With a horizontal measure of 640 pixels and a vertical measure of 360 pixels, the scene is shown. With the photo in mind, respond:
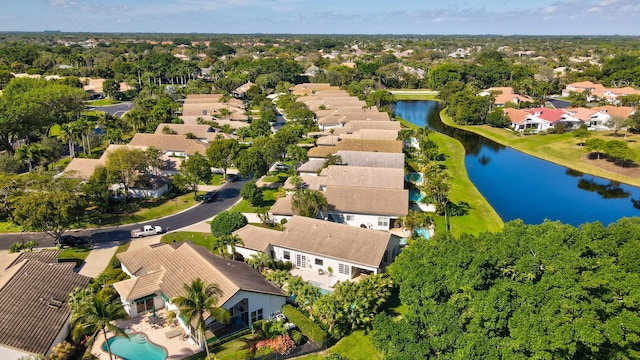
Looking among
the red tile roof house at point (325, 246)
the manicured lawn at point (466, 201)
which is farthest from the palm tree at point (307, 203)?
the manicured lawn at point (466, 201)

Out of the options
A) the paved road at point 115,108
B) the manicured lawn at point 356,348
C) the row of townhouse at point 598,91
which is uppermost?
the row of townhouse at point 598,91

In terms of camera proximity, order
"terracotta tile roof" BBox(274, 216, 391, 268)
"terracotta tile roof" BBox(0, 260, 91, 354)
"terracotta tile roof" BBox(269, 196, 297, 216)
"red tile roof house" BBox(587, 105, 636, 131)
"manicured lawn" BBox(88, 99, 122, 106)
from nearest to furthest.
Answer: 1. "terracotta tile roof" BBox(0, 260, 91, 354)
2. "terracotta tile roof" BBox(274, 216, 391, 268)
3. "terracotta tile roof" BBox(269, 196, 297, 216)
4. "red tile roof house" BBox(587, 105, 636, 131)
5. "manicured lawn" BBox(88, 99, 122, 106)

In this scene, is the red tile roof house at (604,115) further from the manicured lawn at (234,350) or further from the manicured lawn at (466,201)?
the manicured lawn at (234,350)

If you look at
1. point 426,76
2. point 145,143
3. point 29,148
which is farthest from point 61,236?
point 426,76

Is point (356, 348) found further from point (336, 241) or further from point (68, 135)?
point (68, 135)

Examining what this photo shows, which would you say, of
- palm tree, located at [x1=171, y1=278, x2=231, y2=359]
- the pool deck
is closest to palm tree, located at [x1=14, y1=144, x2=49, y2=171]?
the pool deck

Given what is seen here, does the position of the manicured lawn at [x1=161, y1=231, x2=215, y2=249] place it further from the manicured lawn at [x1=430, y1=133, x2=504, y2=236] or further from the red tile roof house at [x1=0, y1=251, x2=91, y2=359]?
the manicured lawn at [x1=430, y1=133, x2=504, y2=236]

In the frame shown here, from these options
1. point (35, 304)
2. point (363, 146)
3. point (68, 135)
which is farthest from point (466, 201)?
point (68, 135)
